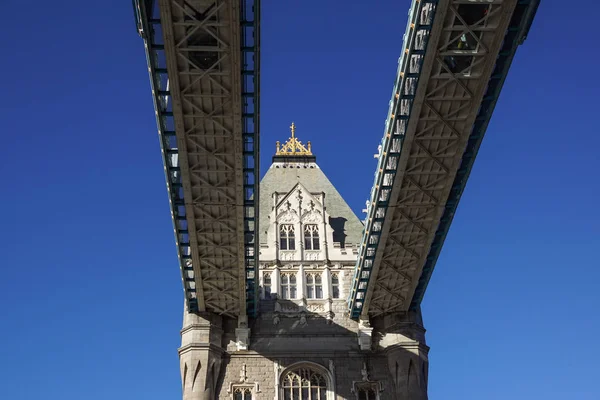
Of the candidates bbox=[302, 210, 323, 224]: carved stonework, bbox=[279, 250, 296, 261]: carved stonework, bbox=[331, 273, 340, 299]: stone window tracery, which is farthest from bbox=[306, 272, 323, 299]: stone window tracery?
bbox=[302, 210, 323, 224]: carved stonework

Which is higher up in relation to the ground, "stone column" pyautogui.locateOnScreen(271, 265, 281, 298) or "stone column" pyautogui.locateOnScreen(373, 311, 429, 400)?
"stone column" pyautogui.locateOnScreen(271, 265, 281, 298)

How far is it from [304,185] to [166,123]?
24.0 meters

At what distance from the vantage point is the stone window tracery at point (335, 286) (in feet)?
162

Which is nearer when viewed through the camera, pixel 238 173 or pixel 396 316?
pixel 238 173

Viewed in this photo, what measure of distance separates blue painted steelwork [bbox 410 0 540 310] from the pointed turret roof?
889 centimetres

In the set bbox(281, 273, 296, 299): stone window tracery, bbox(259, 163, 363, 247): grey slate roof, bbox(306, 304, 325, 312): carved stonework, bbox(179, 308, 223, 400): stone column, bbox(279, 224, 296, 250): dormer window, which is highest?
bbox(259, 163, 363, 247): grey slate roof

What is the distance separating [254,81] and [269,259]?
21.1 metres

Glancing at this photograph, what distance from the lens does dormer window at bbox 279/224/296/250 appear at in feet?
170

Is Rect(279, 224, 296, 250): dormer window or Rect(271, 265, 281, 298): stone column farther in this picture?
Rect(279, 224, 296, 250): dormer window

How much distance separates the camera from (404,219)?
133ft

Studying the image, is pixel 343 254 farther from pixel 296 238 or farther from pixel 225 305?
pixel 225 305

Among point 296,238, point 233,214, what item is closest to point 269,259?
point 296,238

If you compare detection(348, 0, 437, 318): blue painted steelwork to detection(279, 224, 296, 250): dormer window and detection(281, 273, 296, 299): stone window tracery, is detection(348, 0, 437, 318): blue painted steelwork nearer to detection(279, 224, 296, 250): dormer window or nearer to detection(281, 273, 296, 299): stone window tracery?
detection(281, 273, 296, 299): stone window tracery

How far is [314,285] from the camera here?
163 feet
